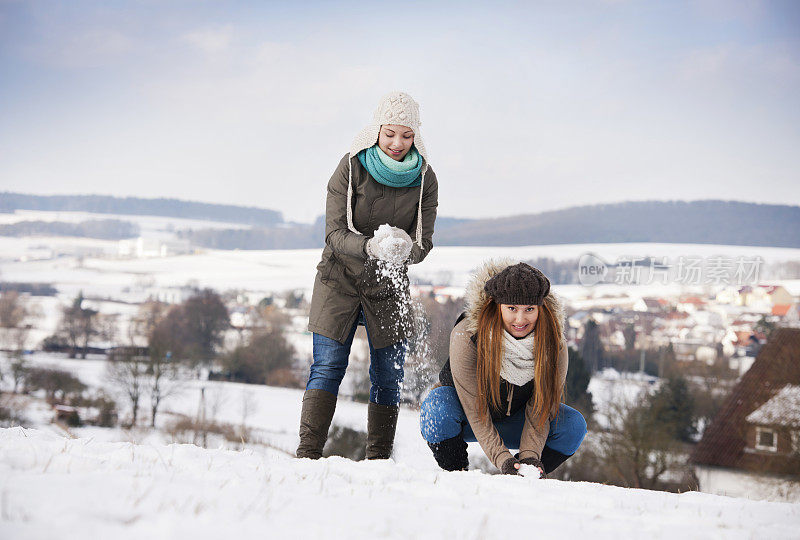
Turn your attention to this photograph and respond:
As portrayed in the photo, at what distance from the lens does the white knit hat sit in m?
3.49

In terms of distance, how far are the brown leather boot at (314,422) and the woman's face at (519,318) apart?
945mm

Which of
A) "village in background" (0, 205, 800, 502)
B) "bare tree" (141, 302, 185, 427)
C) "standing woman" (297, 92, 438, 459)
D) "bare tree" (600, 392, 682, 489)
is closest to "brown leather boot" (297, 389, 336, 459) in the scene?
"standing woman" (297, 92, 438, 459)

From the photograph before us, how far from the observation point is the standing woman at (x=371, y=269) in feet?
11.5

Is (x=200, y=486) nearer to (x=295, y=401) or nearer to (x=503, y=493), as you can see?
(x=503, y=493)

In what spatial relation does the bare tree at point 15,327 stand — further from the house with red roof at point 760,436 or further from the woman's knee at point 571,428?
the woman's knee at point 571,428

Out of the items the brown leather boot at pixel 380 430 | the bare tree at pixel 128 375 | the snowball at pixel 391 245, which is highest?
the snowball at pixel 391 245

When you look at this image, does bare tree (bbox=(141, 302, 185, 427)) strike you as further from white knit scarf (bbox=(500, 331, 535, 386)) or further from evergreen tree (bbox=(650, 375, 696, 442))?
white knit scarf (bbox=(500, 331, 535, 386))

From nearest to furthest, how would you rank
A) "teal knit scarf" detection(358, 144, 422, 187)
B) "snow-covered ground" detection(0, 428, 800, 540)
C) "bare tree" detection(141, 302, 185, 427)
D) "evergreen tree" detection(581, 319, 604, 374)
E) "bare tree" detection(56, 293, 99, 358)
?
1. "snow-covered ground" detection(0, 428, 800, 540)
2. "teal knit scarf" detection(358, 144, 422, 187)
3. "evergreen tree" detection(581, 319, 604, 374)
4. "bare tree" detection(141, 302, 185, 427)
5. "bare tree" detection(56, 293, 99, 358)

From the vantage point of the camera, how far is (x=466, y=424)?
358 centimetres

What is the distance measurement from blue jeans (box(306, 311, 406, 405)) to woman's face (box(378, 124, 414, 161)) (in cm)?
80

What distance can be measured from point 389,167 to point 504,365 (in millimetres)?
1075

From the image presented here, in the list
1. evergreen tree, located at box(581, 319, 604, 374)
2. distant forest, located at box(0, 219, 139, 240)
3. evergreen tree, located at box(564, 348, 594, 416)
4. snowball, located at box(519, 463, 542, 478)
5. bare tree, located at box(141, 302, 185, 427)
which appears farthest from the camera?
distant forest, located at box(0, 219, 139, 240)

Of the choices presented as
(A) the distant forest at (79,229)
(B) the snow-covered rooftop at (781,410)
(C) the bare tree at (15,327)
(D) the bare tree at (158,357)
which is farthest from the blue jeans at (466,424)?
(A) the distant forest at (79,229)

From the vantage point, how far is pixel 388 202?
11.9 feet
